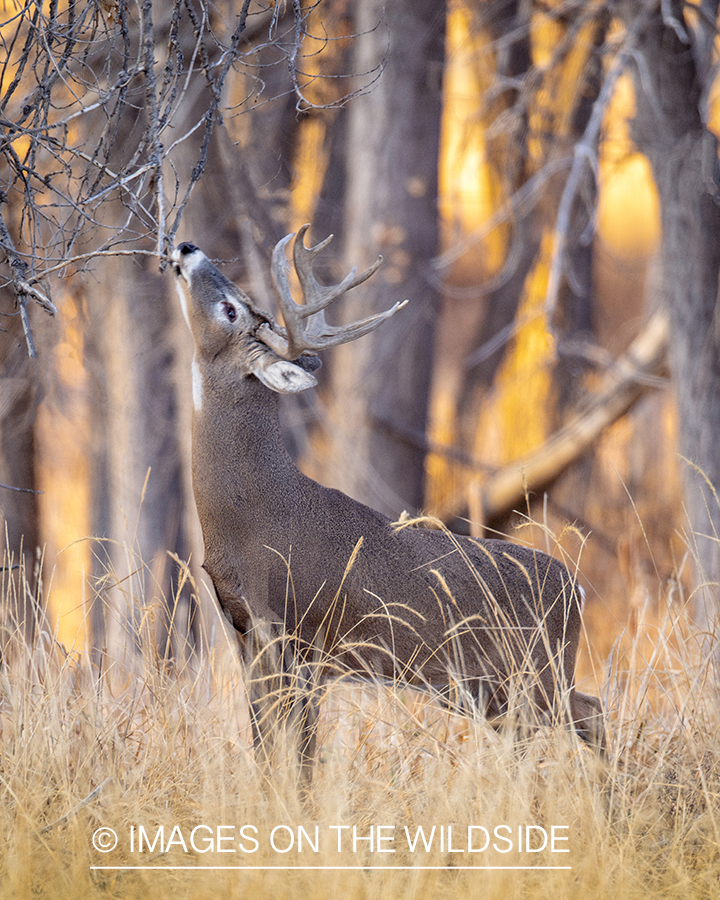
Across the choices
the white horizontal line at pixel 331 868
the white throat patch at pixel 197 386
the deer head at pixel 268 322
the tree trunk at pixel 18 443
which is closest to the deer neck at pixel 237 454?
the white throat patch at pixel 197 386

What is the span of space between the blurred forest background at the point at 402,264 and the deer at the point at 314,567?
1.84m

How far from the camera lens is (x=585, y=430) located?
875cm

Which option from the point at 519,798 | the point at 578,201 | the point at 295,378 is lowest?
the point at 519,798

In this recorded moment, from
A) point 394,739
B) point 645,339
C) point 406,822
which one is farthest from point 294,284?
point 406,822

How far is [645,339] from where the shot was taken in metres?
8.27

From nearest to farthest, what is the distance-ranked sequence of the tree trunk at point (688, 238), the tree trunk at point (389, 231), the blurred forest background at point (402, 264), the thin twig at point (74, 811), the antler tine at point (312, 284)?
the thin twig at point (74, 811), the antler tine at point (312, 284), the tree trunk at point (688, 238), the blurred forest background at point (402, 264), the tree trunk at point (389, 231)

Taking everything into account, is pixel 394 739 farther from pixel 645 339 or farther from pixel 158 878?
pixel 645 339

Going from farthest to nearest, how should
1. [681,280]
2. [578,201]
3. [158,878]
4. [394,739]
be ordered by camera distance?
[578,201]
[681,280]
[394,739]
[158,878]

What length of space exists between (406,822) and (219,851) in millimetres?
613

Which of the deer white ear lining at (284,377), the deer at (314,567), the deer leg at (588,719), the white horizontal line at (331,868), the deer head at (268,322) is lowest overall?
the white horizontal line at (331,868)

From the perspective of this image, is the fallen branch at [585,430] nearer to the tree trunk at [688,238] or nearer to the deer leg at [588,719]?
the tree trunk at [688,238]

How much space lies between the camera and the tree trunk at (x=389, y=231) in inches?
354

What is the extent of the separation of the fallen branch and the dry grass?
4617mm

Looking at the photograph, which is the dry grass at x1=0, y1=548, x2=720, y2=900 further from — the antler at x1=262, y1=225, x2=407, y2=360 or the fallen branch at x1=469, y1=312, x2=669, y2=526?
the fallen branch at x1=469, y1=312, x2=669, y2=526
